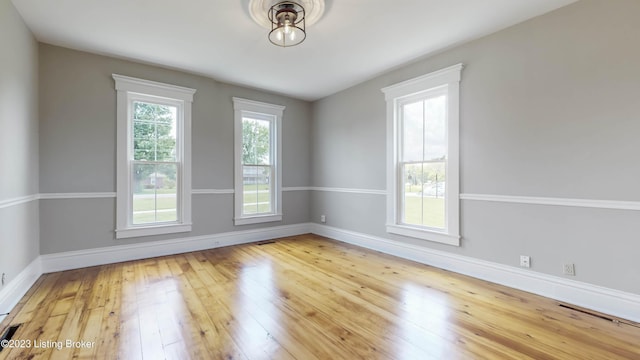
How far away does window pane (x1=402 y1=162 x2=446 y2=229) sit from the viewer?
3480mm

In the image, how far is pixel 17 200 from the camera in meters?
2.58

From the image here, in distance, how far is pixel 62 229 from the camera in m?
3.29

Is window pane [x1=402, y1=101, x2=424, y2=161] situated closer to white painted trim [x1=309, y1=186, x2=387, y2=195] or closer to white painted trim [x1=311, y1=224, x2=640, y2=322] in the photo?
white painted trim [x1=309, y1=186, x2=387, y2=195]

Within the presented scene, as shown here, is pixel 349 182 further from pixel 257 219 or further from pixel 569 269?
pixel 569 269

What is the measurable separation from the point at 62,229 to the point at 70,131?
117cm

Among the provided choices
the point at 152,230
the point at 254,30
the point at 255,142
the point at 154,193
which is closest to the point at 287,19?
the point at 254,30

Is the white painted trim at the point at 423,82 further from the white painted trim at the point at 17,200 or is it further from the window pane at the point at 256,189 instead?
the white painted trim at the point at 17,200

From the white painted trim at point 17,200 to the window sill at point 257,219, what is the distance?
2385 millimetres

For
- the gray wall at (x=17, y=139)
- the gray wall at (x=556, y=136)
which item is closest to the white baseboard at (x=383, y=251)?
the gray wall at (x=556, y=136)

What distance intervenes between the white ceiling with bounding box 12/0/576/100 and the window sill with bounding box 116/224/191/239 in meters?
2.24

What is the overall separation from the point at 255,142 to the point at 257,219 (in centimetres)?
137

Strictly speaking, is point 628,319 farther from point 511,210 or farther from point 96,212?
point 96,212

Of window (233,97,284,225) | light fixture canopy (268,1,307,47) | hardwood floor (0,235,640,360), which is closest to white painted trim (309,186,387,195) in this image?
window (233,97,284,225)

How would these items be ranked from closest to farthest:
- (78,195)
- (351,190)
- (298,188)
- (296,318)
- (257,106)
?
(296,318) → (78,195) → (351,190) → (257,106) → (298,188)
